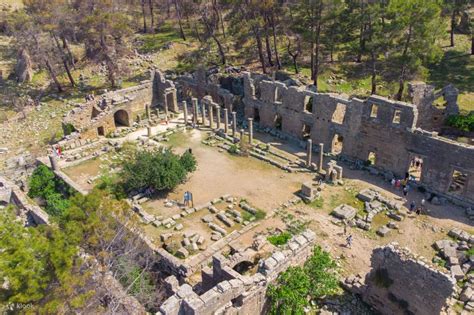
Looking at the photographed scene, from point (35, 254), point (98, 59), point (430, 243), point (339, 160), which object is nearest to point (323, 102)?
point (339, 160)

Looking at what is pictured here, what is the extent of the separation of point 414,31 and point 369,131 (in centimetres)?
947

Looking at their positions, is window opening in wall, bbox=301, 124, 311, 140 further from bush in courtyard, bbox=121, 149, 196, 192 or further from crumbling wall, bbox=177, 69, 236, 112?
bush in courtyard, bbox=121, 149, 196, 192

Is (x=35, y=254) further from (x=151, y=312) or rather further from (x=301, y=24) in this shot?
(x=301, y=24)

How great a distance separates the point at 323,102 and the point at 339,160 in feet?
14.2

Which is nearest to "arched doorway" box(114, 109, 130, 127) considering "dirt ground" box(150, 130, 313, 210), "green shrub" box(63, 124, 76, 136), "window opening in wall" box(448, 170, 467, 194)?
"green shrub" box(63, 124, 76, 136)

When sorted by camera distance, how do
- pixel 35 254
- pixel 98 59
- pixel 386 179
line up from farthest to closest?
pixel 98 59 → pixel 386 179 → pixel 35 254

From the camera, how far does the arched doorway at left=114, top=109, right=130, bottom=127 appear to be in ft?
121

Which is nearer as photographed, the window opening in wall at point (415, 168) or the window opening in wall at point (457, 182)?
the window opening in wall at point (457, 182)

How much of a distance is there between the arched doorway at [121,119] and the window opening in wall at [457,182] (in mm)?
25707

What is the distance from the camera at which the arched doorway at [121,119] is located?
36812mm

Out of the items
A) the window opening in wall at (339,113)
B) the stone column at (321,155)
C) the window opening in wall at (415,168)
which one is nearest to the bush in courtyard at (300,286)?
the stone column at (321,155)

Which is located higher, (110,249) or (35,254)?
(35,254)

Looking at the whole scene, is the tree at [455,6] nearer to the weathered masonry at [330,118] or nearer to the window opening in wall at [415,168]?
the weathered masonry at [330,118]

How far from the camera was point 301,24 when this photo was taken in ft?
123
